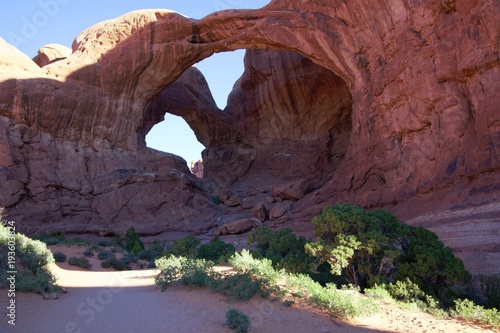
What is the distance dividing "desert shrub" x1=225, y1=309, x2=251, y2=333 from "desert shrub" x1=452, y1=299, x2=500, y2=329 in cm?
446

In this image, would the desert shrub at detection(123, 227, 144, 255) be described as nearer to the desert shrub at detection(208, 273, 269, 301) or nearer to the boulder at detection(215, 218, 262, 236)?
the boulder at detection(215, 218, 262, 236)

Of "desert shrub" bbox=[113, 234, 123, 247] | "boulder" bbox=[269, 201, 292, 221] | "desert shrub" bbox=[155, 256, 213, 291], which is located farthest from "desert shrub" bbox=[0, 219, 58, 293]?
"boulder" bbox=[269, 201, 292, 221]

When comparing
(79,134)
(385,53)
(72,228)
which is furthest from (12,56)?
(385,53)

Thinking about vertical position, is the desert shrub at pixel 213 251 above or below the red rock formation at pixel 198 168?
above

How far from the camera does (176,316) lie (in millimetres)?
7301

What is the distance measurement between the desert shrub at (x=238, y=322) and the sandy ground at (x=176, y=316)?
148mm

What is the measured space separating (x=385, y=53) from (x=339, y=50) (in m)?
3.17

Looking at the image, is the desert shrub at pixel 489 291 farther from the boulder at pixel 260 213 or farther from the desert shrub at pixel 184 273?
the boulder at pixel 260 213

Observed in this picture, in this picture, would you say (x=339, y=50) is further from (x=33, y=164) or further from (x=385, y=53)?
(x=33, y=164)

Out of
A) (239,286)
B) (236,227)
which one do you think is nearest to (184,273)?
(239,286)

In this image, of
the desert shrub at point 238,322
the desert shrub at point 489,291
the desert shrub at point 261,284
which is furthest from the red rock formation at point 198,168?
the desert shrub at point 238,322

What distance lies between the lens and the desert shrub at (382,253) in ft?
31.8

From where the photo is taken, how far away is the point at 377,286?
9484 millimetres

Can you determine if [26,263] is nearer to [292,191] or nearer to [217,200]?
[292,191]
